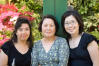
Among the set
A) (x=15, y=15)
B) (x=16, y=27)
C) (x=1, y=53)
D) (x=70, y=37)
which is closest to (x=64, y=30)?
(x=70, y=37)

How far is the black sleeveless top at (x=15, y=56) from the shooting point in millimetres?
3328

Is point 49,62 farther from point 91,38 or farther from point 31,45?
point 91,38

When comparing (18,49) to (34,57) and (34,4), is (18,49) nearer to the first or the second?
(34,57)

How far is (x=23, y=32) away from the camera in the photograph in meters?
3.29

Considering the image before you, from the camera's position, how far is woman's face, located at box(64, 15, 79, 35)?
3.25 metres

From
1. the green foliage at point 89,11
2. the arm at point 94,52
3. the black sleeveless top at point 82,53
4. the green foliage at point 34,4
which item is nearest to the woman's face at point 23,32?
the black sleeveless top at point 82,53

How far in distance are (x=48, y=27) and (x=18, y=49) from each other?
1.55 ft

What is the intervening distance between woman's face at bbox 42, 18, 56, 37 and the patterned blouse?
0.13m

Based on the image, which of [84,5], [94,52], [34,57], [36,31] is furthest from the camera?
[84,5]

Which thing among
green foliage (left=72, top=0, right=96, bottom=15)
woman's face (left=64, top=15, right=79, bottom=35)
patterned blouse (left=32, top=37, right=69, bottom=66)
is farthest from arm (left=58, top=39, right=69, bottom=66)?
green foliage (left=72, top=0, right=96, bottom=15)

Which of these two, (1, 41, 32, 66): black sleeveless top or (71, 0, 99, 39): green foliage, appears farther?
(71, 0, 99, 39): green foliage

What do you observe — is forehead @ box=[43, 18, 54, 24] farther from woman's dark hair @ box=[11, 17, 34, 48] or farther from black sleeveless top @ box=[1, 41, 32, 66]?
black sleeveless top @ box=[1, 41, 32, 66]

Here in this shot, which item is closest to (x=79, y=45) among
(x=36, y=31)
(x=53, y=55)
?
(x=53, y=55)

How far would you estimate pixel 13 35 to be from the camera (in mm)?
3408
